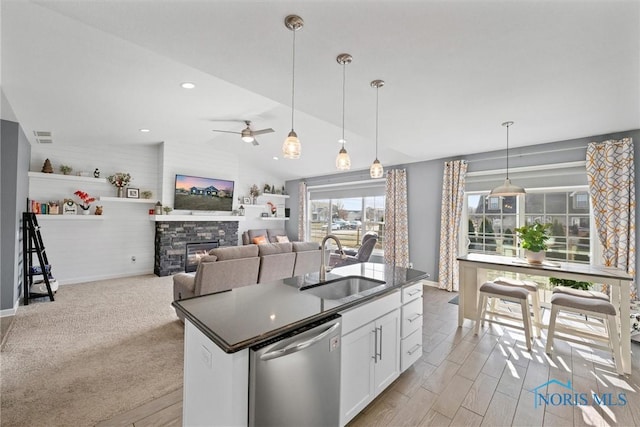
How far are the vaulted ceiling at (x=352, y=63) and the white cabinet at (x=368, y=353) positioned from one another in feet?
5.78

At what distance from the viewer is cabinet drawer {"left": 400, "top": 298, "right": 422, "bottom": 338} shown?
213cm

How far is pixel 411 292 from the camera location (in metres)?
2.23

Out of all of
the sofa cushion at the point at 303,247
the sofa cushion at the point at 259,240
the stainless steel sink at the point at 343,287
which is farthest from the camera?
the sofa cushion at the point at 259,240

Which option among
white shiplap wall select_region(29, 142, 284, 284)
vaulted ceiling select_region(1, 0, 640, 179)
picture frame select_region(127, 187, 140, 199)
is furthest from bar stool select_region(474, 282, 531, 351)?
picture frame select_region(127, 187, 140, 199)

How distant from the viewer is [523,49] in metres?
1.79

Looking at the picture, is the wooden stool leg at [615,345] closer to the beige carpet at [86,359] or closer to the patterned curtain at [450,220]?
the patterned curtain at [450,220]

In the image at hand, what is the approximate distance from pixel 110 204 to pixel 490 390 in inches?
259

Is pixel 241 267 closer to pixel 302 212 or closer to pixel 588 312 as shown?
pixel 588 312

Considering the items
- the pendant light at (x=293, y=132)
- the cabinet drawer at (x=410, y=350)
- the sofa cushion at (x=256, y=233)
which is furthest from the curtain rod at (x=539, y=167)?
the sofa cushion at (x=256, y=233)

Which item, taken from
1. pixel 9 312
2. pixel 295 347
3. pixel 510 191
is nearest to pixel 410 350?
pixel 295 347

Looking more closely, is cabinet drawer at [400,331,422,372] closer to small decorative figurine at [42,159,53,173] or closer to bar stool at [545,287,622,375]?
bar stool at [545,287,622,375]

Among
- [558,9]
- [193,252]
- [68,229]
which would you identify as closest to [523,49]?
[558,9]

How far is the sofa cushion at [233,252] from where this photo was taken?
3.20 m

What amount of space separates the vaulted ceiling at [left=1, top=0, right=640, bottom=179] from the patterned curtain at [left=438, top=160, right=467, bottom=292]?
0.90m
